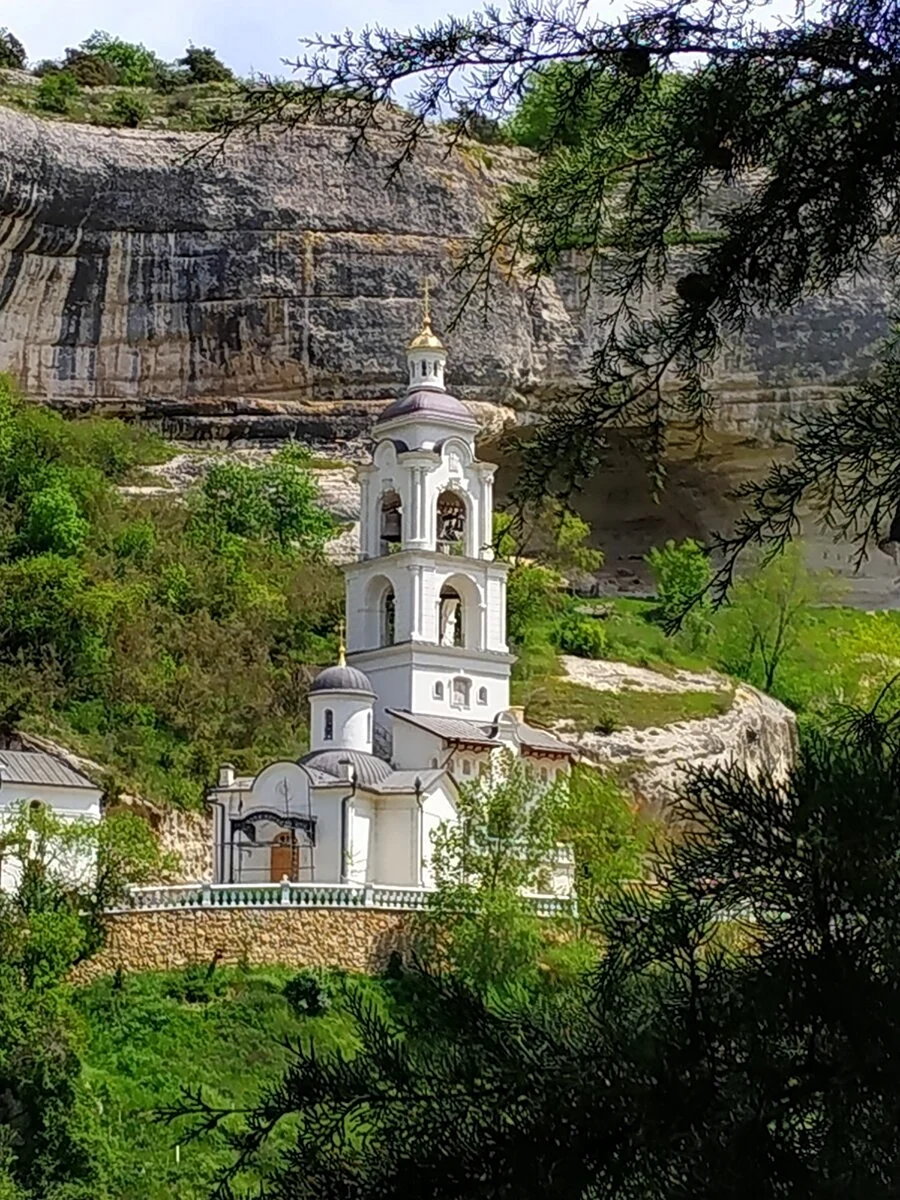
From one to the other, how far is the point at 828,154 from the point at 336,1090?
2.67m

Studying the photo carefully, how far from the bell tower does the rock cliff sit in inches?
503

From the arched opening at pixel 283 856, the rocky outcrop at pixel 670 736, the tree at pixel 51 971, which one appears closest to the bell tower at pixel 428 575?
the rocky outcrop at pixel 670 736

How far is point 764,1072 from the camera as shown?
464 centimetres

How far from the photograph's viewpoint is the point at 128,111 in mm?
50000

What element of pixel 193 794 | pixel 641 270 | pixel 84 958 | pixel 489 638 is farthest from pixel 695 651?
pixel 641 270

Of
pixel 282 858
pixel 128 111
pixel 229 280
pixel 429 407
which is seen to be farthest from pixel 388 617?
pixel 128 111

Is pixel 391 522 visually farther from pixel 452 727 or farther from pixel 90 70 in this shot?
pixel 90 70

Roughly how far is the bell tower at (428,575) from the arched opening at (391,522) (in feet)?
0.05

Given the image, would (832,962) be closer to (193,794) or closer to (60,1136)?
(60,1136)

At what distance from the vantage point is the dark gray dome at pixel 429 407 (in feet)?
114

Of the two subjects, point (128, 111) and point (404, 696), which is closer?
point (404, 696)

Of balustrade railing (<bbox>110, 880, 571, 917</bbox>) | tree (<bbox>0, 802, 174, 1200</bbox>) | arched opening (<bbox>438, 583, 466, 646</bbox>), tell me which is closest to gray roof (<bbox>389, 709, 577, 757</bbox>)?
arched opening (<bbox>438, 583, 466, 646</bbox>)

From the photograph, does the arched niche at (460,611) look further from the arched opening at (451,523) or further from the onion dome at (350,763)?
the onion dome at (350,763)

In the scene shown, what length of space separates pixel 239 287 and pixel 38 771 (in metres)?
20.2
